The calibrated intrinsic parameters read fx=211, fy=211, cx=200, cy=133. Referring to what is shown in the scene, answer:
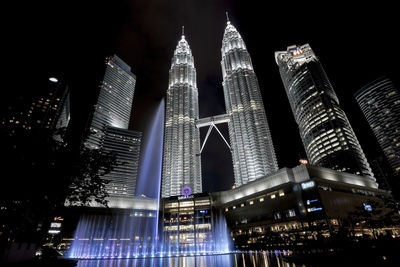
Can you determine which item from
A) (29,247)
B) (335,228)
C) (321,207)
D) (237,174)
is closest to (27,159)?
(29,247)

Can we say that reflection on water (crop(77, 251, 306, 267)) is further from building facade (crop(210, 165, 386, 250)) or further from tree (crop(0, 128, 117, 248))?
building facade (crop(210, 165, 386, 250))

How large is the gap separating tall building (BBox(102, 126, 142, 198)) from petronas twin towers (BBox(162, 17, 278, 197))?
32161 millimetres

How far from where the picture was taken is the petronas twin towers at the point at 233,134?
148250mm

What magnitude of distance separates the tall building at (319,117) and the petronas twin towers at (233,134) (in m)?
34.8

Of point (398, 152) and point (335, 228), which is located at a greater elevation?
point (398, 152)

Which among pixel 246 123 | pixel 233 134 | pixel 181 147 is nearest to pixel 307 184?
pixel 246 123

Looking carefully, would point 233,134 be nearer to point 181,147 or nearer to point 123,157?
point 181,147

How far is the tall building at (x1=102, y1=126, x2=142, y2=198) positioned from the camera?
173488mm

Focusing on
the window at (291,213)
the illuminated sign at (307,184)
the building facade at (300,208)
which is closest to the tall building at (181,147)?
the building facade at (300,208)

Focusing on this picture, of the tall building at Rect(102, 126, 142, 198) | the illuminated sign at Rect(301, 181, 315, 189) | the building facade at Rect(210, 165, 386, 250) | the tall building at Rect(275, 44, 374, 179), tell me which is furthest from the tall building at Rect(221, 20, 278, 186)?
the tall building at Rect(102, 126, 142, 198)

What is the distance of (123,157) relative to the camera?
605ft

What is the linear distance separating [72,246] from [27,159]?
375 ft

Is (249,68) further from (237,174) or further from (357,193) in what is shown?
(357,193)

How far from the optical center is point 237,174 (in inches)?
6206
